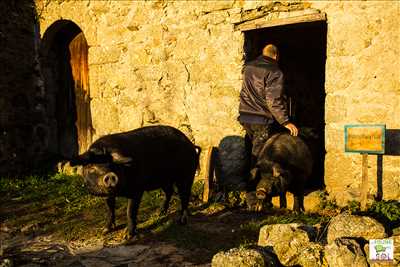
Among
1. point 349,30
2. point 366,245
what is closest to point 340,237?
point 366,245

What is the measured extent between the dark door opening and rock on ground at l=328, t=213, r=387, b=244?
146 inches

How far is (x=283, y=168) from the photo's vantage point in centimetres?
462

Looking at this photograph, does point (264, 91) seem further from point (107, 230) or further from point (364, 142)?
point (107, 230)

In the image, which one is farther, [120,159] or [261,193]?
[261,193]

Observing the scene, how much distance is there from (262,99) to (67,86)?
481 cm

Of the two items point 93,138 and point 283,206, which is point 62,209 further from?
point 283,206

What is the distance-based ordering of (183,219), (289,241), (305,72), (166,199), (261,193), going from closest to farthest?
(289,241) < (261,193) < (183,219) < (166,199) < (305,72)

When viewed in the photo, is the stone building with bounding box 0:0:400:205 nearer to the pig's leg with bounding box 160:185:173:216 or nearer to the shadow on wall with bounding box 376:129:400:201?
the shadow on wall with bounding box 376:129:400:201

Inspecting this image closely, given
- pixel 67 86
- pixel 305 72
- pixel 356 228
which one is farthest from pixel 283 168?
pixel 67 86

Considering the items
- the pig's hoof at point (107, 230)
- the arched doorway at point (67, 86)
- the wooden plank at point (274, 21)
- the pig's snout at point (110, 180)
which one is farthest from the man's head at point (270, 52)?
the arched doorway at point (67, 86)

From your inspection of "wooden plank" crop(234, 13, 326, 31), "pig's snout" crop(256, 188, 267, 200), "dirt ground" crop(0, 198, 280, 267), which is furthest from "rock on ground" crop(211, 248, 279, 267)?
"wooden plank" crop(234, 13, 326, 31)

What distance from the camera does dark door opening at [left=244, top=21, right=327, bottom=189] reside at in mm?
→ 7207

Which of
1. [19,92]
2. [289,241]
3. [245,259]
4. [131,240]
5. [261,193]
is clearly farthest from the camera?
[19,92]

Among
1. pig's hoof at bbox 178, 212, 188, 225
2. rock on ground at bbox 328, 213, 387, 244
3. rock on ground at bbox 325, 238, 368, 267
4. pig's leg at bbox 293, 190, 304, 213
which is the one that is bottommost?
pig's hoof at bbox 178, 212, 188, 225
